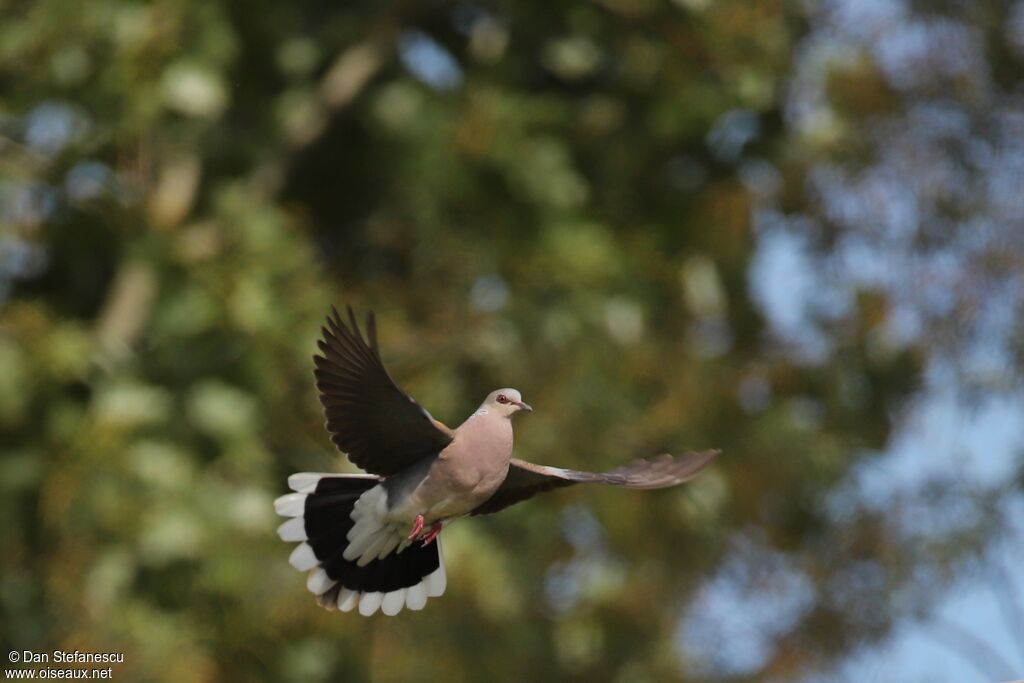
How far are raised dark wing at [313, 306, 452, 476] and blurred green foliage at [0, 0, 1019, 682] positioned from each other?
6.68 meters

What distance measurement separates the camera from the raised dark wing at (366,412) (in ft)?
11.5

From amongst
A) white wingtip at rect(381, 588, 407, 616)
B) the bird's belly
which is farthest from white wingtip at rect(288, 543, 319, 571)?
the bird's belly

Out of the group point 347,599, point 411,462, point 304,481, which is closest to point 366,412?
point 411,462

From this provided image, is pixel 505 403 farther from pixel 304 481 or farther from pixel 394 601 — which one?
pixel 394 601

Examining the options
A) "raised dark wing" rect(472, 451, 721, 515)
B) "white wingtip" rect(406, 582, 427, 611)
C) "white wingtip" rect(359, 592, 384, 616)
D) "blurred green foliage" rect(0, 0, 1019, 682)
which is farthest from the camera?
"blurred green foliage" rect(0, 0, 1019, 682)

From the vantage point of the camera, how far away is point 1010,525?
14297 millimetres

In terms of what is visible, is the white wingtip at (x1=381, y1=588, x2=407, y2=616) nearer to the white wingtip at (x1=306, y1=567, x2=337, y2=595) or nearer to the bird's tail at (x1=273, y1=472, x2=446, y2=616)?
the bird's tail at (x1=273, y1=472, x2=446, y2=616)

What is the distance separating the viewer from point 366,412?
353cm

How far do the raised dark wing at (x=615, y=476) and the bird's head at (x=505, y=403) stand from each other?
23 cm

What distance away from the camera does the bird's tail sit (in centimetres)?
429

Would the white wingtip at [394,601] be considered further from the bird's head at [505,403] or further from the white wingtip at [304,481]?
the bird's head at [505,403]

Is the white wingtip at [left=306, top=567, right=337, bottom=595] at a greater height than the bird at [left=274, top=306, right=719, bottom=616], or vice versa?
the white wingtip at [left=306, top=567, right=337, bottom=595]

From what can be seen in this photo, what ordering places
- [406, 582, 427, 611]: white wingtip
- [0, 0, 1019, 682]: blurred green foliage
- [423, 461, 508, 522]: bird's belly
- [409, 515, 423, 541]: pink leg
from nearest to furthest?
[423, 461, 508, 522]: bird's belly → [409, 515, 423, 541]: pink leg → [406, 582, 427, 611]: white wingtip → [0, 0, 1019, 682]: blurred green foliage

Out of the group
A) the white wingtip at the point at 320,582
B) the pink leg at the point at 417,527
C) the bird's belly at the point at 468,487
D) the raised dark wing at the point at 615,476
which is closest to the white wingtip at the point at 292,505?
the white wingtip at the point at 320,582
